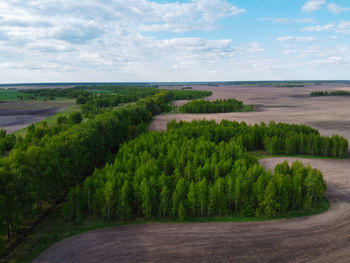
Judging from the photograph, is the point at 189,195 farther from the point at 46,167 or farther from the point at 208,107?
the point at 208,107

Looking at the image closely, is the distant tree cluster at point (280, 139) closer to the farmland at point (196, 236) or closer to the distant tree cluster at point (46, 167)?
the farmland at point (196, 236)

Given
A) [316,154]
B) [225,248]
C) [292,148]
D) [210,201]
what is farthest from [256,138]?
[225,248]

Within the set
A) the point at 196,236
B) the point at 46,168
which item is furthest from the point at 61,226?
the point at 196,236

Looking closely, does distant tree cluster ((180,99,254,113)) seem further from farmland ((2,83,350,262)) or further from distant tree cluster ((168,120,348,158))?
farmland ((2,83,350,262))

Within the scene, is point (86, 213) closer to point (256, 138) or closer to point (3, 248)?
point (3, 248)

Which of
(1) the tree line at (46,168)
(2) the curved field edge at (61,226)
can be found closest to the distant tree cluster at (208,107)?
(1) the tree line at (46,168)

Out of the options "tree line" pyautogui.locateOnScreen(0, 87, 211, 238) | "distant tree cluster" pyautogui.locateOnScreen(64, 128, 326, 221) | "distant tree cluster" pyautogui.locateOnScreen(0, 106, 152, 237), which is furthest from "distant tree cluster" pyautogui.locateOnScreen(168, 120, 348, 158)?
"distant tree cluster" pyautogui.locateOnScreen(64, 128, 326, 221)

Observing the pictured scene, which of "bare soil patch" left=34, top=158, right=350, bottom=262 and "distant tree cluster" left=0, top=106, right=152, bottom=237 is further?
"distant tree cluster" left=0, top=106, right=152, bottom=237
